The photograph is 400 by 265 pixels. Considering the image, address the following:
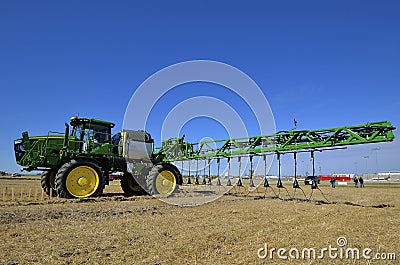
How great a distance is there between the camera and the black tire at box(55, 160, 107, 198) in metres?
13.4

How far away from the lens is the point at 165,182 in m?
16.4

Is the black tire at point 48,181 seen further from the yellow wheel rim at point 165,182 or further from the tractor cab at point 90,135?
the yellow wheel rim at point 165,182

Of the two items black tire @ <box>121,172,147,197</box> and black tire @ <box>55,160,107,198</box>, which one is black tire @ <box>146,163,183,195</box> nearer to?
black tire @ <box>121,172,147,197</box>

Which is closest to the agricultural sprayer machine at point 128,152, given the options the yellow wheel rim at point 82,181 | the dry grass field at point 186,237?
the yellow wheel rim at point 82,181

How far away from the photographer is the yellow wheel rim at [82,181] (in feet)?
45.3

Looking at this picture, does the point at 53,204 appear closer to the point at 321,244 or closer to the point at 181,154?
the point at 181,154

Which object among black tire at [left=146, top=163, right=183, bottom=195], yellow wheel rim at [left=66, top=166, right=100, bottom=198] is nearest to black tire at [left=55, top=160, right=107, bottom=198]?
yellow wheel rim at [left=66, top=166, right=100, bottom=198]

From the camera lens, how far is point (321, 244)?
6.49 m

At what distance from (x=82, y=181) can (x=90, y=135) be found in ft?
7.96

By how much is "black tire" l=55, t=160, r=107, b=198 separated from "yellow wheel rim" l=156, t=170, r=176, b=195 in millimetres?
2749

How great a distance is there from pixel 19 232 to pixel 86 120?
29.1 ft

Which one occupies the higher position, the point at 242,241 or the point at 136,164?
Result: the point at 136,164

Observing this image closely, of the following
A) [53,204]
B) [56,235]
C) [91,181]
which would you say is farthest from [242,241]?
[91,181]

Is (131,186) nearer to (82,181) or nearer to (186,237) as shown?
(82,181)
